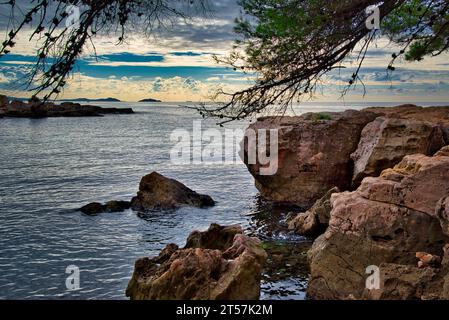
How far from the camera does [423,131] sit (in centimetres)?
1454

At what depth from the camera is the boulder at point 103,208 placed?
1933 centimetres

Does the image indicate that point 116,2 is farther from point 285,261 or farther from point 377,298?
point 285,261

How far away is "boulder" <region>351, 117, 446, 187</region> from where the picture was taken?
14.5 metres

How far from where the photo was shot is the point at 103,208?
19734mm

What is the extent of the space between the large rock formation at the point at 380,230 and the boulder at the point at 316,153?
847cm

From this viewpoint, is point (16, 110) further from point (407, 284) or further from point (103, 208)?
point (407, 284)

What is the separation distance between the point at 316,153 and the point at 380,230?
9.36 meters

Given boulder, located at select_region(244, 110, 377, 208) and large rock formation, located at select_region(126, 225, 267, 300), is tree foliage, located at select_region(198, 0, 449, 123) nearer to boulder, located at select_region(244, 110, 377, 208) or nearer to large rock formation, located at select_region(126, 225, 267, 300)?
large rock formation, located at select_region(126, 225, 267, 300)

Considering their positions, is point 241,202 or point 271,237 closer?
point 271,237

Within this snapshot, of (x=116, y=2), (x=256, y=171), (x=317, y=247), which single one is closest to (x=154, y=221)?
(x=256, y=171)

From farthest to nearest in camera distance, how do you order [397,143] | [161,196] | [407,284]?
[161,196] < [397,143] < [407,284]

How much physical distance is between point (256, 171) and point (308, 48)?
11.7 m

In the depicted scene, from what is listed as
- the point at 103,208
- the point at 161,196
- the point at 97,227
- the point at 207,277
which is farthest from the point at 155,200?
the point at 207,277

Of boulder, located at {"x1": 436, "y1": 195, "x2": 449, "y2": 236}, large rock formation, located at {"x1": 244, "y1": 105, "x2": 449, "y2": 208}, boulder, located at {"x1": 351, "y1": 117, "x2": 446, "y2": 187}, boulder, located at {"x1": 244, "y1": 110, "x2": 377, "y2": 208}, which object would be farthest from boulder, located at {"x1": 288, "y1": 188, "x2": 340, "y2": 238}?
boulder, located at {"x1": 436, "y1": 195, "x2": 449, "y2": 236}
